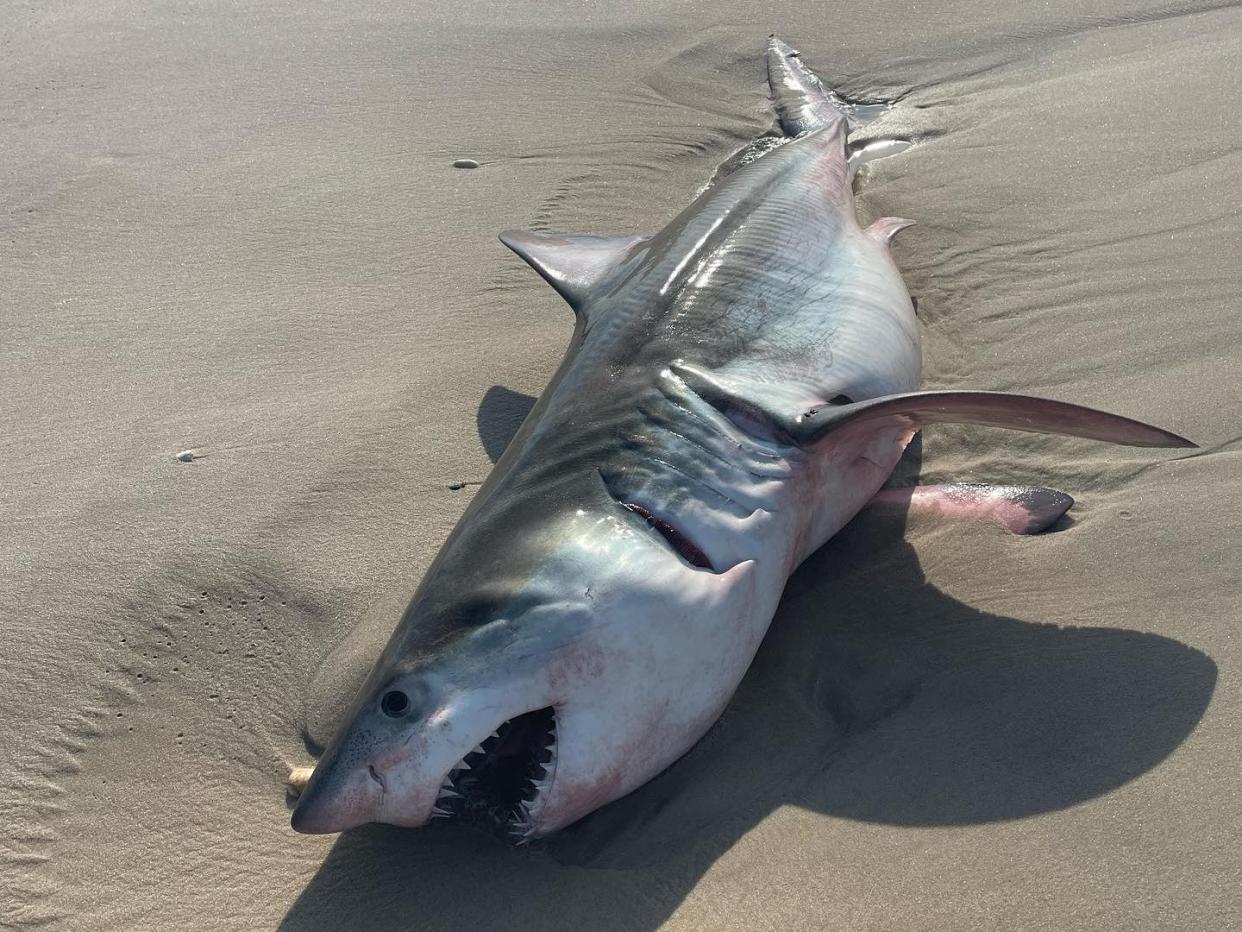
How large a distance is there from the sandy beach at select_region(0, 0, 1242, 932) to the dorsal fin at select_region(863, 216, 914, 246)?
166 millimetres

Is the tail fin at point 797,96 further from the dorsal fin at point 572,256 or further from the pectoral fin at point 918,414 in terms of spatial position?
the pectoral fin at point 918,414

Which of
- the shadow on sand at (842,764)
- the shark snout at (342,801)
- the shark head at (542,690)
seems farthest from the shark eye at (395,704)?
the shadow on sand at (842,764)

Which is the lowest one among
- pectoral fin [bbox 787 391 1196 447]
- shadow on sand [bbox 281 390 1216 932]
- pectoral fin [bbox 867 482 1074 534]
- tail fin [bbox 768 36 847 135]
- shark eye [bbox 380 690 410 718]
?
shadow on sand [bbox 281 390 1216 932]

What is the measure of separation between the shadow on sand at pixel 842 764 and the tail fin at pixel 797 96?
3496 mm

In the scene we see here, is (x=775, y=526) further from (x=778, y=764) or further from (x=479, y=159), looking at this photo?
(x=479, y=159)

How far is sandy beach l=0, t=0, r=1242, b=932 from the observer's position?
2670mm

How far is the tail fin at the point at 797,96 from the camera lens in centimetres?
610

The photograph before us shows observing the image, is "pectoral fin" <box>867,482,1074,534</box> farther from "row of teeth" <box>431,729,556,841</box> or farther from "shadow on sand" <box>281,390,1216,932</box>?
"row of teeth" <box>431,729,556,841</box>

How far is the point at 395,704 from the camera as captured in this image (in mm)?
2580

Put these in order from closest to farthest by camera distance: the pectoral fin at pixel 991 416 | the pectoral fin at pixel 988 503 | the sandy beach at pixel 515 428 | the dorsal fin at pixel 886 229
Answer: the sandy beach at pixel 515 428
the pectoral fin at pixel 991 416
the pectoral fin at pixel 988 503
the dorsal fin at pixel 886 229

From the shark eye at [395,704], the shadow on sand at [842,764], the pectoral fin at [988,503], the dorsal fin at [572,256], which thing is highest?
the dorsal fin at [572,256]

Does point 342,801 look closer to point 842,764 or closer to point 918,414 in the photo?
Answer: point 842,764

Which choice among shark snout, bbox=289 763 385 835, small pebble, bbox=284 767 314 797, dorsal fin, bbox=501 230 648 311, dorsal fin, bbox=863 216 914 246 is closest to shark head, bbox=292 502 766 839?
shark snout, bbox=289 763 385 835

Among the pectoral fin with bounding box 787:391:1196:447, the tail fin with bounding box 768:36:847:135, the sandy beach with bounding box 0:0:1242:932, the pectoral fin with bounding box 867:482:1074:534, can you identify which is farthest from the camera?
the tail fin with bounding box 768:36:847:135
